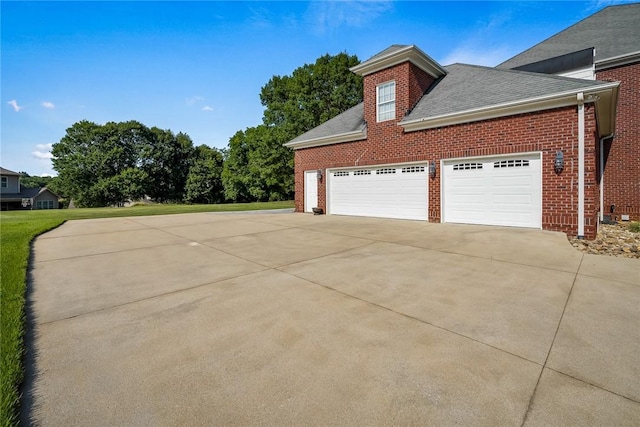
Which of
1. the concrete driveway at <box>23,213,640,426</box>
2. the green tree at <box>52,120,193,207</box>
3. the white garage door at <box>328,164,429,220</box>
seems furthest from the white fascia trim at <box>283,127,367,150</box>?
the green tree at <box>52,120,193,207</box>

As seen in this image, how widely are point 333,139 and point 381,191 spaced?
3.31 metres

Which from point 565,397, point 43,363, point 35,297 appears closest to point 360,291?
point 565,397

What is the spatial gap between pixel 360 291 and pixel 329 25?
489 inches

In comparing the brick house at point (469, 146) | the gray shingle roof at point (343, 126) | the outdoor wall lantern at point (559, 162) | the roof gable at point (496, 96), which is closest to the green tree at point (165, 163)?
the gray shingle roof at point (343, 126)

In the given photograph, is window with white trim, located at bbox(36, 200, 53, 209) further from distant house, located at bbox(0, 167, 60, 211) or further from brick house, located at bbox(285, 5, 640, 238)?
brick house, located at bbox(285, 5, 640, 238)

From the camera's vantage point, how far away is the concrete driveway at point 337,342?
172 cm

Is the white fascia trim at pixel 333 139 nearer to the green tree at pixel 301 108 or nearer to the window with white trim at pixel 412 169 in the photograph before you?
the window with white trim at pixel 412 169

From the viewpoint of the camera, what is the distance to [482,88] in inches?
381

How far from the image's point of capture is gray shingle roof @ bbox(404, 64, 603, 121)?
7808 millimetres

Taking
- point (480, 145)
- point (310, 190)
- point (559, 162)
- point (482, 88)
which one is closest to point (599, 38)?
point (482, 88)

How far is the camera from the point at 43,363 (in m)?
2.20

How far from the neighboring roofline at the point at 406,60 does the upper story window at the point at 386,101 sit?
76 centimetres

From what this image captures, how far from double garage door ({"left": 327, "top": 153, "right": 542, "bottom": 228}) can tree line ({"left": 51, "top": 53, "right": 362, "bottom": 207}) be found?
17.1m

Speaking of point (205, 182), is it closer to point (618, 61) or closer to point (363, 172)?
point (363, 172)
